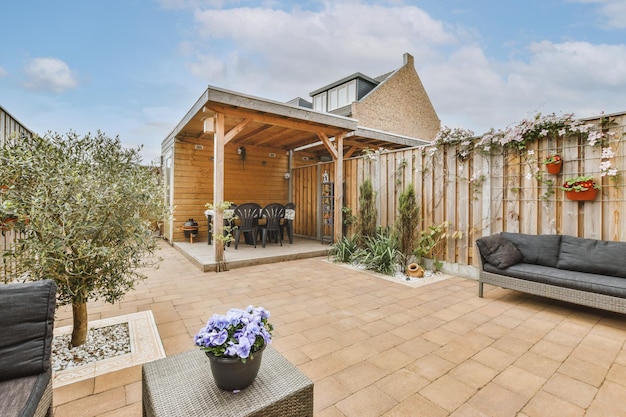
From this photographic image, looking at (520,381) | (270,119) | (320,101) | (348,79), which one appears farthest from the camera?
(320,101)

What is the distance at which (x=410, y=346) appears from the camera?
2232 millimetres

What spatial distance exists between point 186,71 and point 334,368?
7.90 m

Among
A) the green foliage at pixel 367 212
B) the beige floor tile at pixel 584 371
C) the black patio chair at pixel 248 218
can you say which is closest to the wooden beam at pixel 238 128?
the black patio chair at pixel 248 218

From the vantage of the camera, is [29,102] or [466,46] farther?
[466,46]

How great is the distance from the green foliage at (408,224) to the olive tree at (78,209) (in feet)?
11.9

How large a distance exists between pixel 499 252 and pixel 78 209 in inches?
157

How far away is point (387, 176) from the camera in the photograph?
550 cm

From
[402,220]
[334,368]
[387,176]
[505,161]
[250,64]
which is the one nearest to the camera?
[334,368]

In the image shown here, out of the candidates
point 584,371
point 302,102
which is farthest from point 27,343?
point 302,102

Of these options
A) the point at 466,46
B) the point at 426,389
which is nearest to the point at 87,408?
the point at 426,389

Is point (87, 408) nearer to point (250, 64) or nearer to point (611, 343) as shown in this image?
point (611, 343)

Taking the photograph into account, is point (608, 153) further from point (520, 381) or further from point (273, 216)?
point (273, 216)

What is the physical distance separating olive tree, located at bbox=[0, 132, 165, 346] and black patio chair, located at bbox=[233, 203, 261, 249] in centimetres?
355

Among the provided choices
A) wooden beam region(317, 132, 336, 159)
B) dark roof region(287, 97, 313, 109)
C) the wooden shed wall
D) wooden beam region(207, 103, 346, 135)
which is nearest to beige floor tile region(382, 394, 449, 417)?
wooden beam region(207, 103, 346, 135)
